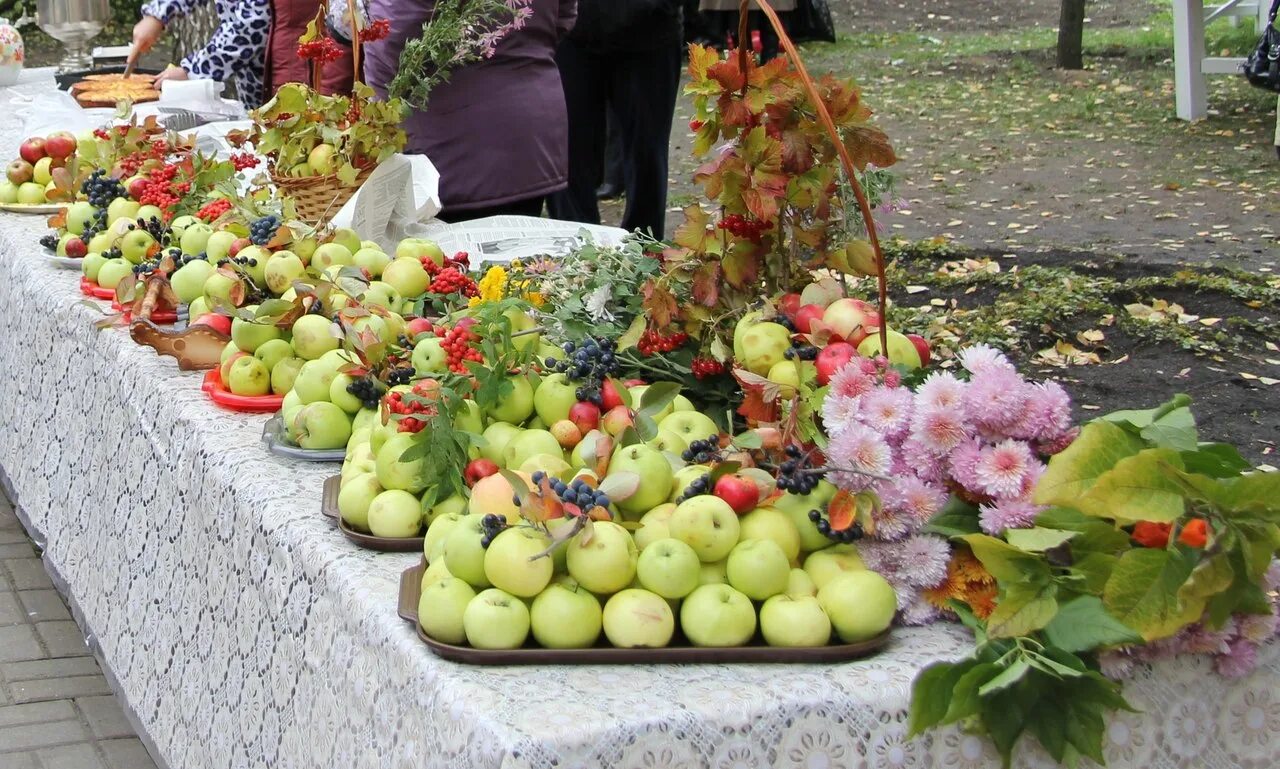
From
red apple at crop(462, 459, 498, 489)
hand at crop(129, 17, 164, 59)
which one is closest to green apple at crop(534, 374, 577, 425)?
red apple at crop(462, 459, 498, 489)

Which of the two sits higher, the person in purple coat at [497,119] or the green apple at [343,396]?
the person in purple coat at [497,119]

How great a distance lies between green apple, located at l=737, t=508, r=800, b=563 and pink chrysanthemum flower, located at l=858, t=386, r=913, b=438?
5.9 inches

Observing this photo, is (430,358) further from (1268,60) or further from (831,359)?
(1268,60)

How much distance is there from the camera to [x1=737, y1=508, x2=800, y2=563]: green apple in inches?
61.0

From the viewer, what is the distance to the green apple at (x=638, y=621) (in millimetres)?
1435

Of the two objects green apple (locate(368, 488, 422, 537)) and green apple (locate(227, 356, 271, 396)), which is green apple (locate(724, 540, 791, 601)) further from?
green apple (locate(227, 356, 271, 396))

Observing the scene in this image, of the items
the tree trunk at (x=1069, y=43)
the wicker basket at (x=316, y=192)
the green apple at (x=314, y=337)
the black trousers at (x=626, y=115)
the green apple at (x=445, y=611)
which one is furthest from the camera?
the tree trunk at (x=1069, y=43)

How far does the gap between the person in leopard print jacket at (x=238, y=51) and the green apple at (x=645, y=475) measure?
3.23 metres

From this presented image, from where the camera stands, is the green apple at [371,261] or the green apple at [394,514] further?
the green apple at [371,261]

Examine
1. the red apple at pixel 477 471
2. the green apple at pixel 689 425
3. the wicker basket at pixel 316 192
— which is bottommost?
the red apple at pixel 477 471

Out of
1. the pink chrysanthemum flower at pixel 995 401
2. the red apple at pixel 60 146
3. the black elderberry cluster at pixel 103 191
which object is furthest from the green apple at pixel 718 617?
the red apple at pixel 60 146

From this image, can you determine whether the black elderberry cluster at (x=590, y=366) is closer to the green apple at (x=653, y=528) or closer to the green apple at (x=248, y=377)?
the green apple at (x=653, y=528)

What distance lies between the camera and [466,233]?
3.18m

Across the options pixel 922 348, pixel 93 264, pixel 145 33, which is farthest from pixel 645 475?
pixel 145 33
